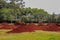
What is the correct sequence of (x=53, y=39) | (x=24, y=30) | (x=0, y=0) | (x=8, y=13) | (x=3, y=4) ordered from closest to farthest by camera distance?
(x=53, y=39)
(x=24, y=30)
(x=0, y=0)
(x=3, y=4)
(x=8, y=13)

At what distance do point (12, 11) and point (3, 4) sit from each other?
3.30 metres

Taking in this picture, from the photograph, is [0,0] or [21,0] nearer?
[0,0]

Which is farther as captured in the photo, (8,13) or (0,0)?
(8,13)

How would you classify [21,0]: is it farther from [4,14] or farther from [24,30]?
[24,30]

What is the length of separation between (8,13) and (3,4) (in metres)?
4.30

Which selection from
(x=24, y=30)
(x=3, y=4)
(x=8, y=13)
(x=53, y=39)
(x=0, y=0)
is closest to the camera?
(x=53, y=39)

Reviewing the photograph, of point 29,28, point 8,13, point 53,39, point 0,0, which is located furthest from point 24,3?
point 53,39

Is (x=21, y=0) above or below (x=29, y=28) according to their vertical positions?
above

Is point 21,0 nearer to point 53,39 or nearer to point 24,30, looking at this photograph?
point 24,30

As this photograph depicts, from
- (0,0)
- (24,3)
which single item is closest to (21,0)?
(24,3)

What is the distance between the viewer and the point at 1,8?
187 feet

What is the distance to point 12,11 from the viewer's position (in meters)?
57.5

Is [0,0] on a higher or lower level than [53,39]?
higher

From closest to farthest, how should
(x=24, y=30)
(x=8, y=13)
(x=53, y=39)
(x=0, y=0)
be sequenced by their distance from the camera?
1. (x=53, y=39)
2. (x=24, y=30)
3. (x=0, y=0)
4. (x=8, y=13)
